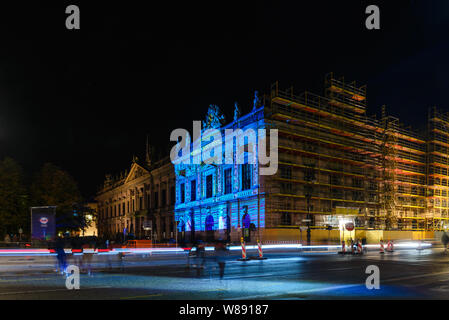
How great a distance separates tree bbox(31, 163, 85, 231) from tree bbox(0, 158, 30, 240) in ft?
5.56

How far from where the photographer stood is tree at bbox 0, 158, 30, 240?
50781 millimetres

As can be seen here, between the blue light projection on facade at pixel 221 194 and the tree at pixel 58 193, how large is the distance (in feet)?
50.9

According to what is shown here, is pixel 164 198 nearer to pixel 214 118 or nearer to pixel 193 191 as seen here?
pixel 193 191

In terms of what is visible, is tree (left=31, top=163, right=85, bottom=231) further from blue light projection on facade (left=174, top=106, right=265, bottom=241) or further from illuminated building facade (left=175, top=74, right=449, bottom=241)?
illuminated building facade (left=175, top=74, right=449, bottom=241)

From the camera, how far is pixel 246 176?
48.8 m

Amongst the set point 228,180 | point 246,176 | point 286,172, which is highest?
point 286,172

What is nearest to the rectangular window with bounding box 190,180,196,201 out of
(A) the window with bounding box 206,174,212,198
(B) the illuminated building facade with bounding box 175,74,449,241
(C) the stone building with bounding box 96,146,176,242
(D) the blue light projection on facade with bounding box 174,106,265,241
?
(D) the blue light projection on facade with bounding box 174,106,265,241

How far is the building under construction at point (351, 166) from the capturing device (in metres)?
46.6

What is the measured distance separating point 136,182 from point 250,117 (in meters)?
45.5

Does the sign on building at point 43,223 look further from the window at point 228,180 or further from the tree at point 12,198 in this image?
the window at point 228,180

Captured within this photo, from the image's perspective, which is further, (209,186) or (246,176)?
(209,186)

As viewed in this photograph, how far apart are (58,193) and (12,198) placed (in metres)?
5.14

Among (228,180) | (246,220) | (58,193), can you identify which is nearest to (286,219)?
(246,220)
